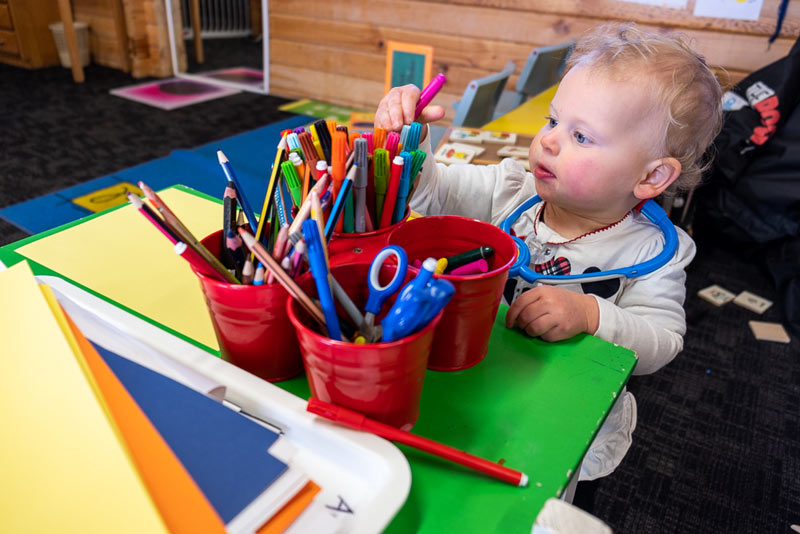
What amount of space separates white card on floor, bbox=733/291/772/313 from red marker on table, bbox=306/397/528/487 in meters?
1.73

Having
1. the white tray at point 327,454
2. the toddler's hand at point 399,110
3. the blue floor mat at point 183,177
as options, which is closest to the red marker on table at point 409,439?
the white tray at point 327,454

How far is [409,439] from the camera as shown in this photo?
0.38 meters

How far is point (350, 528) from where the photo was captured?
13.3 inches

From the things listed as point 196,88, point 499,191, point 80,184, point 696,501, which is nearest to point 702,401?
point 696,501

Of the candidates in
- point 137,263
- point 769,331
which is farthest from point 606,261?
point 769,331

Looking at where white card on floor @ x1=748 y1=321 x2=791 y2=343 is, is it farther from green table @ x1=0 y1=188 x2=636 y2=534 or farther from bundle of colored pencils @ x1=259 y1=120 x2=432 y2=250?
bundle of colored pencils @ x1=259 y1=120 x2=432 y2=250

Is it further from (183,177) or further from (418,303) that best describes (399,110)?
(183,177)

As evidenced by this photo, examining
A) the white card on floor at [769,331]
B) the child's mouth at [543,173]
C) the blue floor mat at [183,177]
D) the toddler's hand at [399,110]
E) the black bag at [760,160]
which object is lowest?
the white card on floor at [769,331]

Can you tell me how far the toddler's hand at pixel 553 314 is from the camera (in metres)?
0.53

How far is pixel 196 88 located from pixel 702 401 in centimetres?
325

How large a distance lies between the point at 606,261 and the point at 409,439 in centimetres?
46

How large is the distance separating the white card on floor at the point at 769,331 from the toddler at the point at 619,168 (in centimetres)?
115

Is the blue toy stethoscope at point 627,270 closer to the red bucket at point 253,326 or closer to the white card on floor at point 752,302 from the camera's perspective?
the red bucket at point 253,326

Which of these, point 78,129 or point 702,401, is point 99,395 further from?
point 78,129
